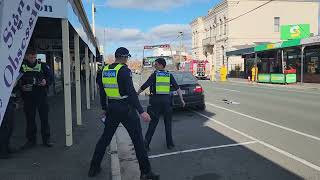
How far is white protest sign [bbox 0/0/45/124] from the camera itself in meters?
3.00

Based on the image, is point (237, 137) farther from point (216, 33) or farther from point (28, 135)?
point (216, 33)

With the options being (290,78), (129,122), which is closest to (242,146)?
(129,122)

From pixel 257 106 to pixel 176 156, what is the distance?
31.2 feet

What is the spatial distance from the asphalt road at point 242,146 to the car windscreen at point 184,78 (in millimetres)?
1191

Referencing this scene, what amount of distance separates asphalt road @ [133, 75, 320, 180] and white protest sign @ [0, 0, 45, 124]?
13.3 ft

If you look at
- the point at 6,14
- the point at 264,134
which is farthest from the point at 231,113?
the point at 6,14

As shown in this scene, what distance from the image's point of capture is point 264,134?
1053cm

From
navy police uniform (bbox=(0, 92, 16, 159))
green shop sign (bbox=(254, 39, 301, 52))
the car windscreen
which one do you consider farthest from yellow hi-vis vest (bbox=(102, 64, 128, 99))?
green shop sign (bbox=(254, 39, 301, 52))

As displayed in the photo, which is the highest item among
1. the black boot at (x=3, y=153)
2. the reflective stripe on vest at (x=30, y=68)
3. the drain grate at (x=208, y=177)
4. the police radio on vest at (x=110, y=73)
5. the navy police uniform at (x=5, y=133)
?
the reflective stripe on vest at (x=30, y=68)

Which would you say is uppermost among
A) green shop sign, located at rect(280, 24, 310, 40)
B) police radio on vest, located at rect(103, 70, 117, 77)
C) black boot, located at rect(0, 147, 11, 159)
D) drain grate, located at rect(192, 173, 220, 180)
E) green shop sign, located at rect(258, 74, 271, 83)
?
green shop sign, located at rect(280, 24, 310, 40)

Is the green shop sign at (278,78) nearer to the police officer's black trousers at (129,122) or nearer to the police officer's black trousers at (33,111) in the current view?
the police officer's black trousers at (33,111)

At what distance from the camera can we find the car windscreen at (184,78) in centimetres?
1568

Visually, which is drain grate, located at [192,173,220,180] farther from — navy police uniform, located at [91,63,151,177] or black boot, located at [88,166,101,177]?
black boot, located at [88,166,101,177]

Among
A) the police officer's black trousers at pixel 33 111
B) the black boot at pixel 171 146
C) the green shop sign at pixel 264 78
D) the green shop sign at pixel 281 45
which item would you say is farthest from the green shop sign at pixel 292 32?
the police officer's black trousers at pixel 33 111
